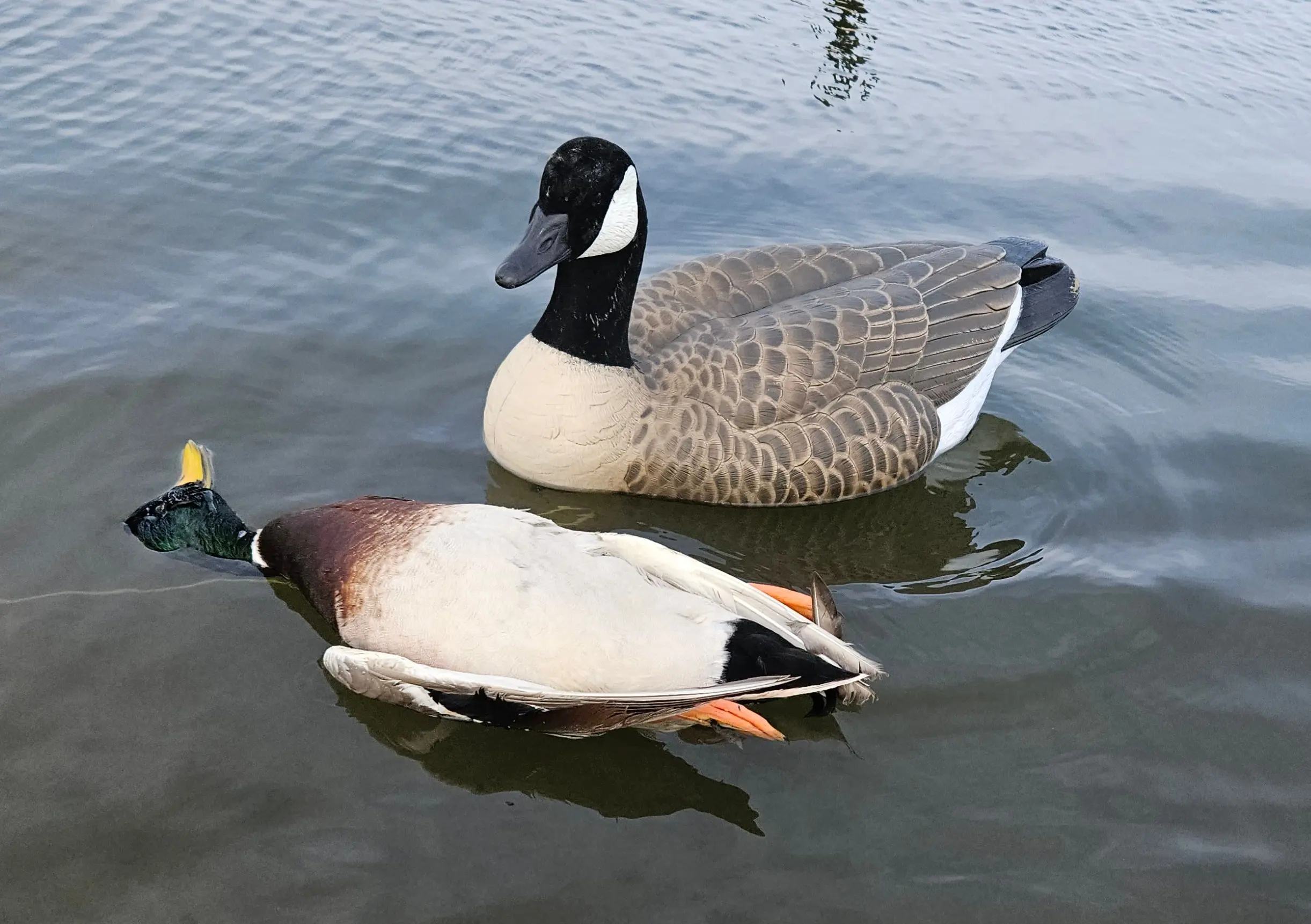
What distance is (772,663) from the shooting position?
123 inches

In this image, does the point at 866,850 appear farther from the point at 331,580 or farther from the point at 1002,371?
the point at 1002,371

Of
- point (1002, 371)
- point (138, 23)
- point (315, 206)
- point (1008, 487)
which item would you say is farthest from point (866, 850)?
point (138, 23)

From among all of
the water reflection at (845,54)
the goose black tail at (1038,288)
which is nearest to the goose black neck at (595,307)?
the goose black tail at (1038,288)

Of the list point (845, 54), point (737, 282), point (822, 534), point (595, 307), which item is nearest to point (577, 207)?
point (595, 307)

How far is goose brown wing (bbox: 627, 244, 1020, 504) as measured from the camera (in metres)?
4.77

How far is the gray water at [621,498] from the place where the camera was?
317 centimetres

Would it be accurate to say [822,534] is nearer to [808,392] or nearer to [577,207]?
[808,392]

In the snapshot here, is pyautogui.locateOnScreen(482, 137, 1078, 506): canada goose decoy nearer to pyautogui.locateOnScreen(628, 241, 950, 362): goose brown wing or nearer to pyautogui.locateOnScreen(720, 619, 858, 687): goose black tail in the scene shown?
pyautogui.locateOnScreen(628, 241, 950, 362): goose brown wing

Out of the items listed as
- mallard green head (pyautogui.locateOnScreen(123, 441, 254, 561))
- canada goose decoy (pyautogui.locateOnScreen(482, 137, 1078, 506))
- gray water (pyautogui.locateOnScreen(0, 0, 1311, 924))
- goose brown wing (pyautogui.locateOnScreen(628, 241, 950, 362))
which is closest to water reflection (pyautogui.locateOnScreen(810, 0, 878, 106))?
gray water (pyautogui.locateOnScreen(0, 0, 1311, 924))

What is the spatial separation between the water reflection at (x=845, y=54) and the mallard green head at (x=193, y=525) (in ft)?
22.5

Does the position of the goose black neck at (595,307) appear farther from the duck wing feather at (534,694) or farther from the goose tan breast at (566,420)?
the duck wing feather at (534,694)

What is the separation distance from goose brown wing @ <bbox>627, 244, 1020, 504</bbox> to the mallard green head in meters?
1.64

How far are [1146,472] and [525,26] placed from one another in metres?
7.18

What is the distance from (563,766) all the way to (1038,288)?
3.68m
